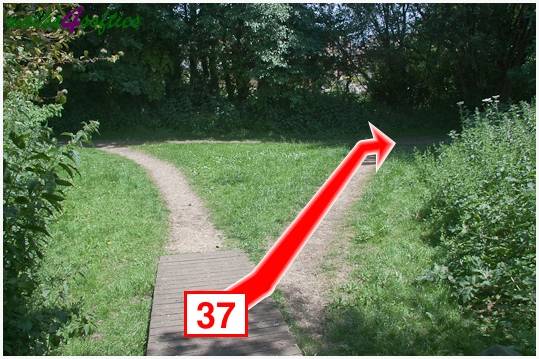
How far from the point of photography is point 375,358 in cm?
363

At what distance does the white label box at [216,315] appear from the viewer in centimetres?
417

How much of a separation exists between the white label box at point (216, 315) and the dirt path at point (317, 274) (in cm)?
52

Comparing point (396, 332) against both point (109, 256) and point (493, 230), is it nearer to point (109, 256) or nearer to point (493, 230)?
point (493, 230)

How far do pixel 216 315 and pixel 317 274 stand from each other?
1.56 metres

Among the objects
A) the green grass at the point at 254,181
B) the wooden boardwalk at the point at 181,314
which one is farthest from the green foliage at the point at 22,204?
the green grass at the point at 254,181

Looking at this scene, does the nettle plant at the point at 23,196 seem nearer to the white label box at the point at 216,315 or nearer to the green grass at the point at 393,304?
the white label box at the point at 216,315

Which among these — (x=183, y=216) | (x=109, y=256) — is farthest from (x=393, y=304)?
(x=183, y=216)

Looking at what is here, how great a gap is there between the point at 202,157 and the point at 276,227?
6.11 metres

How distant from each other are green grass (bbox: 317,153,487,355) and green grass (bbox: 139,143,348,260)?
3.88 ft

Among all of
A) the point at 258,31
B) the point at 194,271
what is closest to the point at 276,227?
the point at 194,271

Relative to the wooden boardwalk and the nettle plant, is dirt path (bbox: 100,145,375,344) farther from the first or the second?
the nettle plant

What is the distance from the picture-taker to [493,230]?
17.6 ft

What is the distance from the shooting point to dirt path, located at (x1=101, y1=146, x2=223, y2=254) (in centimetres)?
659

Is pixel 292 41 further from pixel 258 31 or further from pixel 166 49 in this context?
pixel 166 49
